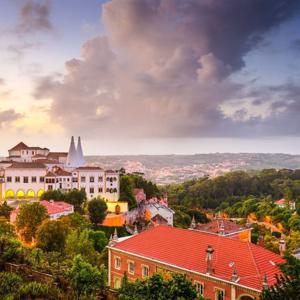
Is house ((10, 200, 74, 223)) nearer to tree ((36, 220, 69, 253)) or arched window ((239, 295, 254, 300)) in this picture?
tree ((36, 220, 69, 253))

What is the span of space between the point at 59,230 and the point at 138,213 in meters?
20.2

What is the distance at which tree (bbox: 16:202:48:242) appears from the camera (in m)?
35.4

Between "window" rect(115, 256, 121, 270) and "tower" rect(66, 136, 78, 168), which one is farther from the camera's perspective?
"tower" rect(66, 136, 78, 168)

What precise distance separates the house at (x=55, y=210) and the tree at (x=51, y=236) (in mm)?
7358

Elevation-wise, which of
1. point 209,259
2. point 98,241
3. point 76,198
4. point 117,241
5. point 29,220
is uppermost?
point 209,259

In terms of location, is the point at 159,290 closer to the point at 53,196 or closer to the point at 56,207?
the point at 56,207

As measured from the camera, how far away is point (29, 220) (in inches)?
1414

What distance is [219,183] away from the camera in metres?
108

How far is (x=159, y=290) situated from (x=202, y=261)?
6.73 meters

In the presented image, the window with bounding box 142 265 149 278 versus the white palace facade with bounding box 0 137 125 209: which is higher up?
the white palace facade with bounding box 0 137 125 209

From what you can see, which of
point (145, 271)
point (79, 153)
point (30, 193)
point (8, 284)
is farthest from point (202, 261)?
point (79, 153)

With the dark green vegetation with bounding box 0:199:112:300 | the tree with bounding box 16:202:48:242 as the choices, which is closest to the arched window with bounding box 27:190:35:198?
the tree with bounding box 16:202:48:242

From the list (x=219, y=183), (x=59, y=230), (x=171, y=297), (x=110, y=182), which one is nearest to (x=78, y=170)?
(x=110, y=182)

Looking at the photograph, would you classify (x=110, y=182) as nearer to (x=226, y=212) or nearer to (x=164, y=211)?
(x=164, y=211)
